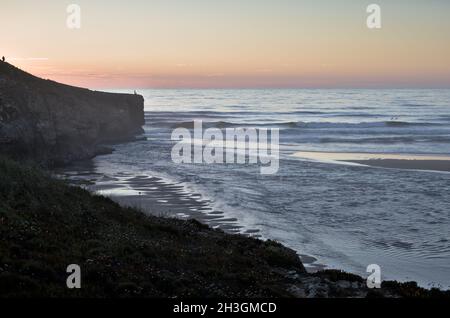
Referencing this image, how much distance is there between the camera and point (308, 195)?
86.3 ft

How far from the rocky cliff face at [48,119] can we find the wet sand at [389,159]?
21.0 meters

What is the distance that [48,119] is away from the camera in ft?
119

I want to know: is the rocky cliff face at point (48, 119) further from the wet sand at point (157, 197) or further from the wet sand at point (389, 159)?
the wet sand at point (389, 159)

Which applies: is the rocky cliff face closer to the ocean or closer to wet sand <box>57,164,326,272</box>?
the ocean

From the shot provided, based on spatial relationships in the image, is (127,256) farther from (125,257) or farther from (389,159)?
(389,159)

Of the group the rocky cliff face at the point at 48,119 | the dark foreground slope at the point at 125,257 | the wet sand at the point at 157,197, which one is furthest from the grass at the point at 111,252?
the rocky cliff face at the point at 48,119

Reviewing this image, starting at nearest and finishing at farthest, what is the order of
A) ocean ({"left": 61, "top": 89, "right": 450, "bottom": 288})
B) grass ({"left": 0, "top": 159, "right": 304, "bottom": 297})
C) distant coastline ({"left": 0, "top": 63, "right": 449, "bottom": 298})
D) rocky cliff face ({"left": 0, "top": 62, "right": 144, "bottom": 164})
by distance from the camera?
grass ({"left": 0, "top": 159, "right": 304, "bottom": 297}), distant coastline ({"left": 0, "top": 63, "right": 449, "bottom": 298}), ocean ({"left": 61, "top": 89, "right": 450, "bottom": 288}), rocky cliff face ({"left": 0, "top": 62, "right": 144, "bottom": 164})

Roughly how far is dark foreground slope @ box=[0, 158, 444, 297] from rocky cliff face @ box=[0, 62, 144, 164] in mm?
16946

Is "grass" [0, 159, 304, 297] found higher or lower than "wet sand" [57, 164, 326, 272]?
higher

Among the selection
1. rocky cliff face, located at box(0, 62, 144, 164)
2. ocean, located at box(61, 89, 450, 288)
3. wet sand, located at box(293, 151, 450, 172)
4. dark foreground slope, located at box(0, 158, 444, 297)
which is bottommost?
ocean, located at box(61, 89, 450, 288)

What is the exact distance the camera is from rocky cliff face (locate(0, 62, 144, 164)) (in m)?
31.6

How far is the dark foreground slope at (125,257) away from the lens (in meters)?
9.49

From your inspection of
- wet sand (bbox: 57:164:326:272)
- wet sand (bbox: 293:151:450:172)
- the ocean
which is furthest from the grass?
wet sand (bbox: 293:151:450:172)
